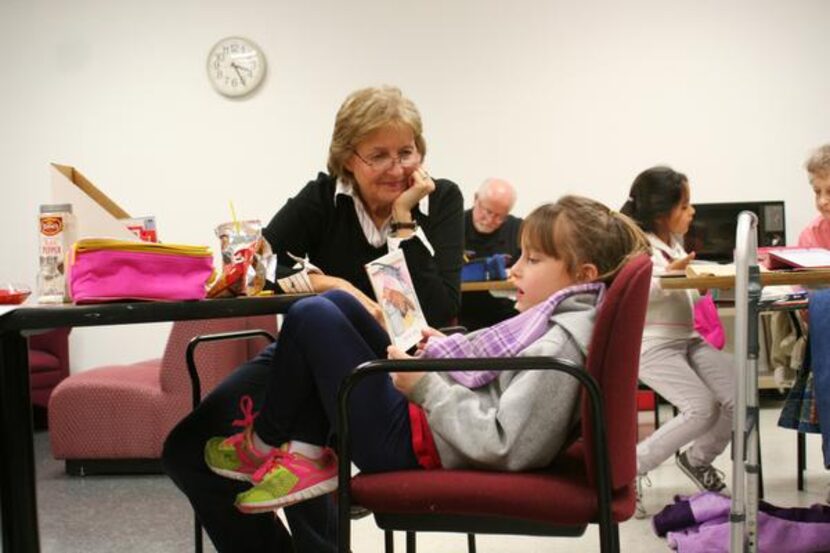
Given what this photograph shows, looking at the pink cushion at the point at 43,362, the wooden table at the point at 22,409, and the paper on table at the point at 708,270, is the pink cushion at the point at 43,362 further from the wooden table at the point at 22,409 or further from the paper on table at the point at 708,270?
the wooden table at the point at 22,409

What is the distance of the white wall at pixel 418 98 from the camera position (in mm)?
5621

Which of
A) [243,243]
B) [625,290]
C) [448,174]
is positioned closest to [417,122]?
[243,243]

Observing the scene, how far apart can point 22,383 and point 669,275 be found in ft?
6.19

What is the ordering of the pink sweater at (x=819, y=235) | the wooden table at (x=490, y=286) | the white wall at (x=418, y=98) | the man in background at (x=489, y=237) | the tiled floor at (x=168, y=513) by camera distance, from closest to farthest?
the tiled floor at (x=168, y=513) < the pink sweater at (x=819, y=235) < the wooden table at (x=490, y=286) < the man in background at (x=489, y=237) < the white wall at (x=418, y=98)

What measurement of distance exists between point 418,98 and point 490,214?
1.05 metres

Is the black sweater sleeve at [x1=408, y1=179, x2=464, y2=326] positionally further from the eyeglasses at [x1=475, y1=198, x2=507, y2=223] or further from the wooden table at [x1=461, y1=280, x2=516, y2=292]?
the eyeglasses at [x1=475, y1=198, x2=507, y2=223]

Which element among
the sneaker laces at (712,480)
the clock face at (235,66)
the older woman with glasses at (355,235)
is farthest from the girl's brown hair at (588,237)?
the clock face at (235,66)

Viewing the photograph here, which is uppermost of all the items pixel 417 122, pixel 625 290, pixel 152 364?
pixel 417 122

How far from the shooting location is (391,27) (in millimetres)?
5801

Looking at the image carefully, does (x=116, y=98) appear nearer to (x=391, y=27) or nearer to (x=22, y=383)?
(x=391, y=27)

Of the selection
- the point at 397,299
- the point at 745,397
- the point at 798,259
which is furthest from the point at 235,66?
the point at 745,397

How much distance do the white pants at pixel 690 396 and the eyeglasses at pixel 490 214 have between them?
7.14 feet

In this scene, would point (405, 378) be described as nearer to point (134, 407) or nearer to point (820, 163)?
point (820, 163)

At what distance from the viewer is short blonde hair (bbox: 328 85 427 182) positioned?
7.08ft
